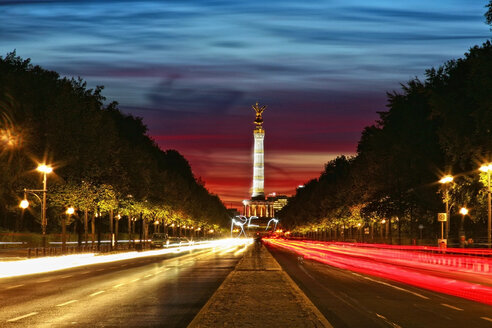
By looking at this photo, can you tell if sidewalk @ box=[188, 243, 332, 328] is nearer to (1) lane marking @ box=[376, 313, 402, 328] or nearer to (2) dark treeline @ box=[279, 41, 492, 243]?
(1) lane marking @ box=[376, 313, 402, 328]

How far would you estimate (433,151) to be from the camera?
77.8m

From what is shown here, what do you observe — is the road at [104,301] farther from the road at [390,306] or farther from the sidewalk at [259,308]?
the road at [390,306]

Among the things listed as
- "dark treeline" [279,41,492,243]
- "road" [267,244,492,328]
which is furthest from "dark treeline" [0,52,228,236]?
"road" [267,244,492,328]

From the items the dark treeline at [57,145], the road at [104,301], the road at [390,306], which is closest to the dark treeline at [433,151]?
the road at [390,306]

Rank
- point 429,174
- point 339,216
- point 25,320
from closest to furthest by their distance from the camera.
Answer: point 25,320 → point 429,174 → point 339,216

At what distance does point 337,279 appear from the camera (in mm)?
34938

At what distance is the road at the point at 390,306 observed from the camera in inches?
696

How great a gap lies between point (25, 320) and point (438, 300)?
41.9 ft

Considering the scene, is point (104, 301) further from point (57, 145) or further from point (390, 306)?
point (57, 145)

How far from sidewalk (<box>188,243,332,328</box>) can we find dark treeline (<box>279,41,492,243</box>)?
1072 inches


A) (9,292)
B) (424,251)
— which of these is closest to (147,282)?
(9,292)

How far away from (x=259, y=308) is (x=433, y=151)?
61.4m

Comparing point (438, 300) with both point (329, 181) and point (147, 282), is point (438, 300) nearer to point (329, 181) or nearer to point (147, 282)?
point (147, 282)

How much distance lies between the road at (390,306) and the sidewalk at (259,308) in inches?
26.6
